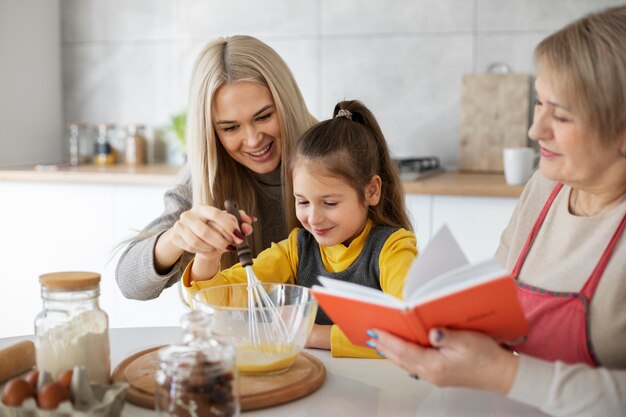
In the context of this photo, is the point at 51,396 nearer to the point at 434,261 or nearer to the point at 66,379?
the point at 66,379

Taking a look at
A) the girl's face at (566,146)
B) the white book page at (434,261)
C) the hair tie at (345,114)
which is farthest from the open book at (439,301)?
the hair tie at (345,114)

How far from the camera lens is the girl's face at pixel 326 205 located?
1.68 meters

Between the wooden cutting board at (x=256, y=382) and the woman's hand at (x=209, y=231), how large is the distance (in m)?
0.25

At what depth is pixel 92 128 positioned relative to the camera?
390 centimetres

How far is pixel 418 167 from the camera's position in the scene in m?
3.07

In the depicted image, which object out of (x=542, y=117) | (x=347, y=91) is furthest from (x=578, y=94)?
(x=347, y=91)

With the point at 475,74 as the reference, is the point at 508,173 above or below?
below

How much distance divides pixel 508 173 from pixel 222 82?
1305 mm

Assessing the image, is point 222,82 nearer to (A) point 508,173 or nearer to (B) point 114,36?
(A) point 508,173

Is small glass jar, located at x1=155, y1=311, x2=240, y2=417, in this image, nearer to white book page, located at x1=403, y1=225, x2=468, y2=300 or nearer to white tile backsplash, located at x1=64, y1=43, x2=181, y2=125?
white book page, located at x1=403, y1=225, x2=468, y2=300

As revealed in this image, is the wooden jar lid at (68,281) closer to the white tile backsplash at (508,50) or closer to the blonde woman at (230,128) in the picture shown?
the blonde woman at (230,128)

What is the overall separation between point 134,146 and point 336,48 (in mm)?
1066

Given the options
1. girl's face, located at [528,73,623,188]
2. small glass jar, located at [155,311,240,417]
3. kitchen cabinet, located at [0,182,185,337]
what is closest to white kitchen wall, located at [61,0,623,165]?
kitchen cabinet, located at [0,182,185,337]

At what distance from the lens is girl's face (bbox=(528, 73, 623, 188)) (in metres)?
1.21
